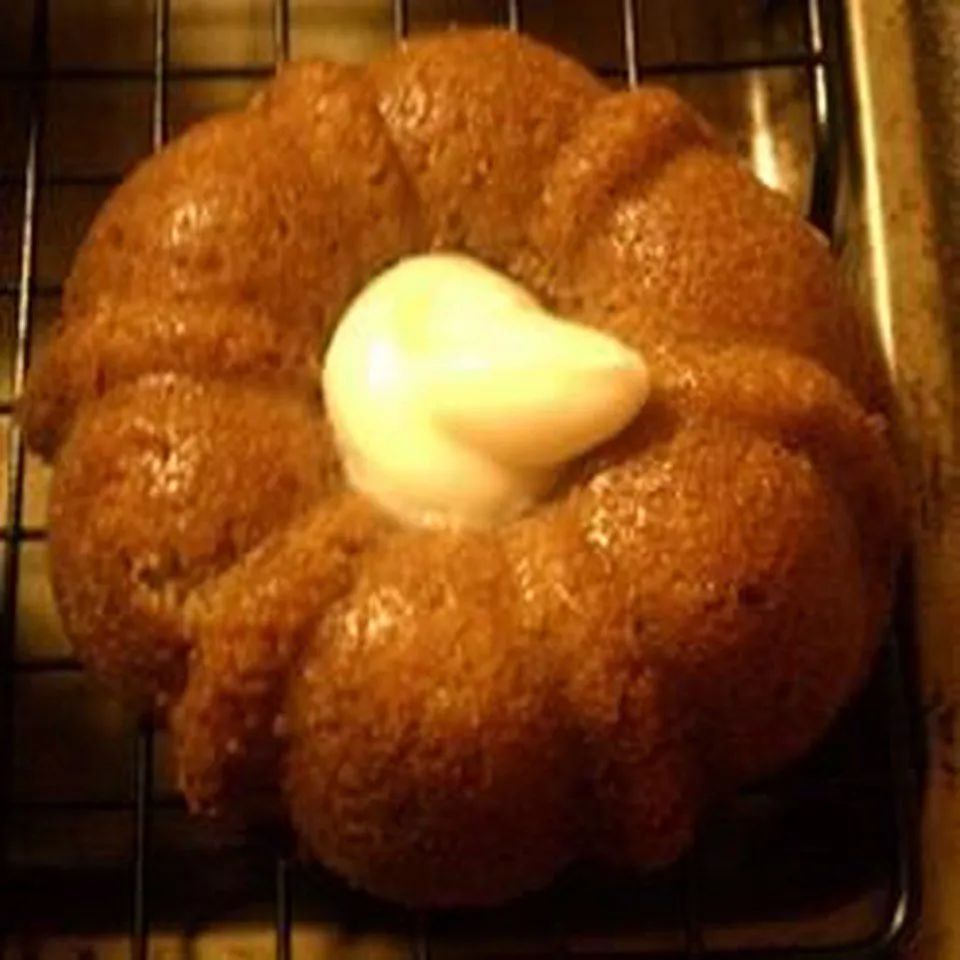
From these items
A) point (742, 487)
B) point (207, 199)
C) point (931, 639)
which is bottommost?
point (931, 639)

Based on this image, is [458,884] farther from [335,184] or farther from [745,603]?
[335,184]

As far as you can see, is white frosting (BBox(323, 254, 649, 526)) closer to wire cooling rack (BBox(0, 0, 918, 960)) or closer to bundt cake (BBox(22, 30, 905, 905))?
bundt cake (BBox(22, 30, 905, 905))

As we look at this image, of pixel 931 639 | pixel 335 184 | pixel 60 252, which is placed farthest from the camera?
pixel 60 252

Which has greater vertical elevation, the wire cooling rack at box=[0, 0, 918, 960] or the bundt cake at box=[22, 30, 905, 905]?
the bundt cake at box=[22, 30, 905, 905]

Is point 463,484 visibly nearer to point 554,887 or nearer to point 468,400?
point 468,400

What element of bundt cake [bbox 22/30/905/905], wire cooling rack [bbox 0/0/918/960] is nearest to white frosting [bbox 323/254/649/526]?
bundt cake [bbox 22/30/905/905]

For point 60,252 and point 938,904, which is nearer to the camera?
point 938,904

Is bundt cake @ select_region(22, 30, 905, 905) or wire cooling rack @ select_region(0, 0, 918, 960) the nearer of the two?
bundt cake @ select_region(22, 30, 905, 905)

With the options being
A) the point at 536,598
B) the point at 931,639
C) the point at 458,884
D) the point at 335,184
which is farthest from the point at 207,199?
the point at 931,639

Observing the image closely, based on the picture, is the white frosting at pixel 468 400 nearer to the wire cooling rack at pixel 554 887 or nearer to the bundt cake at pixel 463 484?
the bundt cake at pixel 463 484
